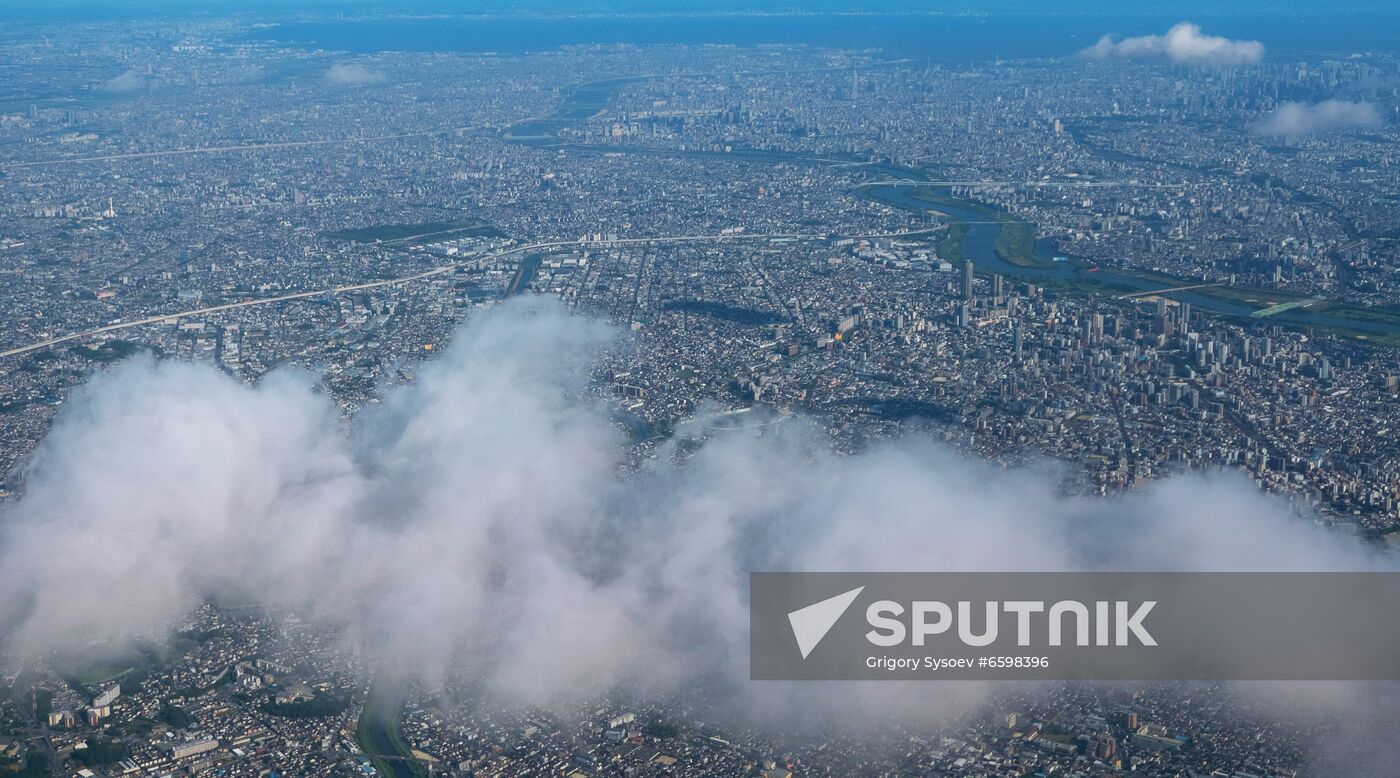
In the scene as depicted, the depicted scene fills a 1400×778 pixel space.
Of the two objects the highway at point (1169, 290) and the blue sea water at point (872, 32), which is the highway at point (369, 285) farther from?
the blue sea water at point (872, 32)

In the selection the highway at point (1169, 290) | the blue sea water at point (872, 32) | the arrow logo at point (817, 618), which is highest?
the arrow logo at point (817, 618)

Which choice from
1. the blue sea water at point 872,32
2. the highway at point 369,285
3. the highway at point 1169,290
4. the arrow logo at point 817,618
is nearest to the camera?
the arrow logo at point 817,618

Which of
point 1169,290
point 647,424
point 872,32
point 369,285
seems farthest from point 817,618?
point 872,32

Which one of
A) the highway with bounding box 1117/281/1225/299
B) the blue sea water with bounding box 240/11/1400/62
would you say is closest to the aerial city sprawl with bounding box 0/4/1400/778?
the highway with bounding box 1117/281/1225/299

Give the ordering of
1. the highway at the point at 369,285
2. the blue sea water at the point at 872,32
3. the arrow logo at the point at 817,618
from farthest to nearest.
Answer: the blue sea water at the point at 872,32 < the highway at the point at 369,285 < the arrow logo at the point at 817,618

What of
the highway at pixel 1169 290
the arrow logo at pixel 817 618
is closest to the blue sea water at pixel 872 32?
the highway at pixel 1169 290

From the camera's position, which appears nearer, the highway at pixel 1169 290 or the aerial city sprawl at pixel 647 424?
the aerial city sprawl at pixel 647 424

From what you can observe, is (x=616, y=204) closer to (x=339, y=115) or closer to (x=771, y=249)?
(x=771, y=249)

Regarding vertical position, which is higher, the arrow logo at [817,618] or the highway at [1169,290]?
the arrow logo at [817,618]
